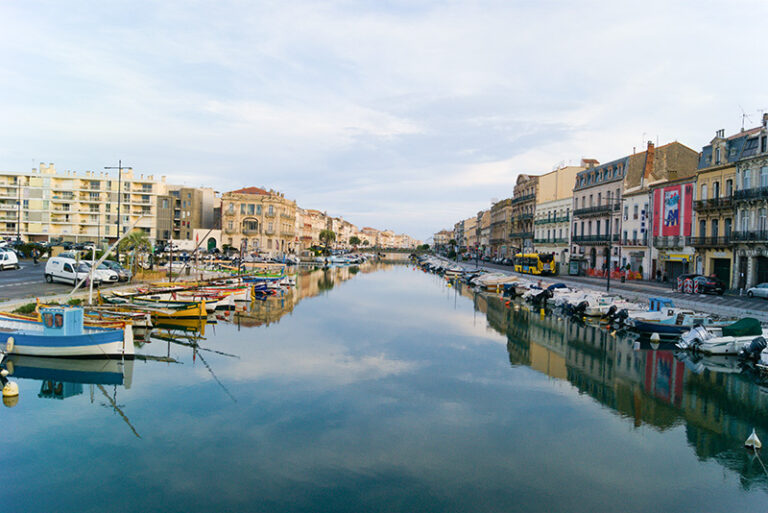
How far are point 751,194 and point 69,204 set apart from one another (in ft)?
330

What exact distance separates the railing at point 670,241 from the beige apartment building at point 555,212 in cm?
1855

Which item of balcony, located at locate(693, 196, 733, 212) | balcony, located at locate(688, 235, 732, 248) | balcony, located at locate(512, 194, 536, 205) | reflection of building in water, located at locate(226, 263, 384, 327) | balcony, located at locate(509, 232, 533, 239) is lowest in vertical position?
reflection of building in water, located at locate(226, 263, 384, 327)

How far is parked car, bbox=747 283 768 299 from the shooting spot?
33.2 m

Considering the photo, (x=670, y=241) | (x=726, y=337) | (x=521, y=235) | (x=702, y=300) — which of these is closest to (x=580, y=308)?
(x=702, y=300)

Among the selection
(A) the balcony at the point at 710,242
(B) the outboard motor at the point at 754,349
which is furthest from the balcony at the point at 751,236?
(B) the outboard motor at the point at 754,349

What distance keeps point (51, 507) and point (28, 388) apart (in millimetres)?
8795

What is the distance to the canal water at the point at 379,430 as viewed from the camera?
33.0 ft

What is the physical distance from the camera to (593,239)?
58.6 metres

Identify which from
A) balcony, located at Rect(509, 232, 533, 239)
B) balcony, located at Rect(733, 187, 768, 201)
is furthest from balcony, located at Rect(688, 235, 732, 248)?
balcony, located at Rect(509, 232, 533, 239)

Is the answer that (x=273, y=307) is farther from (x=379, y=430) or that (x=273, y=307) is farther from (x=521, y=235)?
(x=521, y=235)

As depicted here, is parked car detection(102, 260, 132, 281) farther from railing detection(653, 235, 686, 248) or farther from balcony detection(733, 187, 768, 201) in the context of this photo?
balcony detection(733, 187, 768, 201)

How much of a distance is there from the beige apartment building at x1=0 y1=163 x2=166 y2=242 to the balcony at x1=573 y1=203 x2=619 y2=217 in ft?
233

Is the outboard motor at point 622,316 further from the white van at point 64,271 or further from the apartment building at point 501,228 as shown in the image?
the apartment building at point 501,228

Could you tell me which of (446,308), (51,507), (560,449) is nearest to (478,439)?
(560,449)
